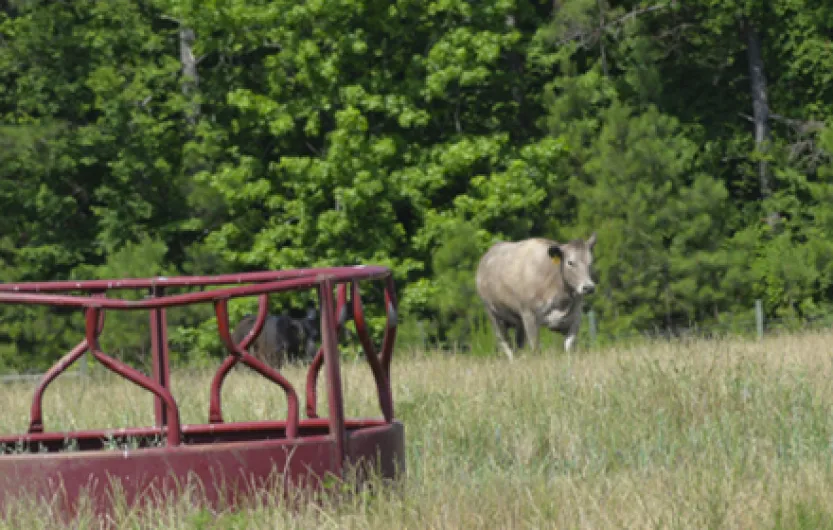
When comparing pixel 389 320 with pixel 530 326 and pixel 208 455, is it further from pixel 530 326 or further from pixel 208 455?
pixel 530 326

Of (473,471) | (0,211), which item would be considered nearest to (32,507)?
(473,471)

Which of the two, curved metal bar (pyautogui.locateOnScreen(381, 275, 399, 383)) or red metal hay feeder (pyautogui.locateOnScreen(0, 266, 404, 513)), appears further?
curved metal bar (pyautogui.locateOnScreen(381, 275, 399, 383))

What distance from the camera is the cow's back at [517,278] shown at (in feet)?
62.3

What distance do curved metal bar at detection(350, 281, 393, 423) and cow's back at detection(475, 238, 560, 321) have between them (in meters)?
12.4

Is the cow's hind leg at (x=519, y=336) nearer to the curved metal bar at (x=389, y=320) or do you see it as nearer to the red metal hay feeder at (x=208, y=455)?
the curved metal bar at (x=389, y=320)

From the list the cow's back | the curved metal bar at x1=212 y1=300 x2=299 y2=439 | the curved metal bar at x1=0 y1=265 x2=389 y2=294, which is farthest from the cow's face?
the curved metal bar at x1=212 y1=300 x2=299 y2=439

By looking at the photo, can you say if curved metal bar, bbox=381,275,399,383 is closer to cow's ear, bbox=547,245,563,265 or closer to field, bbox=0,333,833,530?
field, bbox=0,333,833,530

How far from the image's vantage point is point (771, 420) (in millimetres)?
8148

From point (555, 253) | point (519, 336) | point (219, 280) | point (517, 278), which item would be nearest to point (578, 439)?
point (219, 280)

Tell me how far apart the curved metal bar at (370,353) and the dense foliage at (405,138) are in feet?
75.0

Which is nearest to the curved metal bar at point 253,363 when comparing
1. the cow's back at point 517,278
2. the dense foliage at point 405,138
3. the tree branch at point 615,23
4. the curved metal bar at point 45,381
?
the curved metal bar at point 45,381

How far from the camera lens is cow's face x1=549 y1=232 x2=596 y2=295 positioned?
1808 centimetres

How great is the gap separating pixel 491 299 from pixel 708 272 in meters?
10.2

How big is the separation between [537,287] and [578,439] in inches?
440
